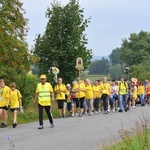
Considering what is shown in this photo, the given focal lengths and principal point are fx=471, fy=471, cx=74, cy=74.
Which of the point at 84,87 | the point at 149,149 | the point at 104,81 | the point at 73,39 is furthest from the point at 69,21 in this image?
the point at 149,149

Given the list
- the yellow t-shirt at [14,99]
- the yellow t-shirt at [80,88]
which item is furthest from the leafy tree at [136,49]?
the yellow t-shirt at [14,99]

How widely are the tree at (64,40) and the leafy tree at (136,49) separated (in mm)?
58864

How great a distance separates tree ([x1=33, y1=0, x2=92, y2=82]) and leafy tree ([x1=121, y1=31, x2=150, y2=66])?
193 ft

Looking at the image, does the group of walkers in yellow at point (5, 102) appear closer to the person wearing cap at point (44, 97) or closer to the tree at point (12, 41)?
the person wearing cap at point (44, 97)

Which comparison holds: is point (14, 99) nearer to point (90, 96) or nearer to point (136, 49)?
point (90, 96)

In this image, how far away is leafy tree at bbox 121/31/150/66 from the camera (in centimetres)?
9350

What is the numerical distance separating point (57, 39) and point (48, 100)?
18524 millimetres

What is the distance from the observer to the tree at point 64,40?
33.8 m

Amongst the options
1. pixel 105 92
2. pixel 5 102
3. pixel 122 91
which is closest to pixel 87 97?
pixel 105 92

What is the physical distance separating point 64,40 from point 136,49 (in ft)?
205

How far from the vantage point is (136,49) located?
95.2 m

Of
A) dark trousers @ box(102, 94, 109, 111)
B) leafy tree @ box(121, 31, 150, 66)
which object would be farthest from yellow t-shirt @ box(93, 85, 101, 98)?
leafy tree @ box(121, 31, 150, 66)

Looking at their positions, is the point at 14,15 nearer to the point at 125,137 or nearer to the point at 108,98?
the point at 108,98

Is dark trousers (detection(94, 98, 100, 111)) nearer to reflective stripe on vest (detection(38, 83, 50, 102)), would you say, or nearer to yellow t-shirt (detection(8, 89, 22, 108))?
yellow t-shirt (detection(8, 89, 22, 108))
